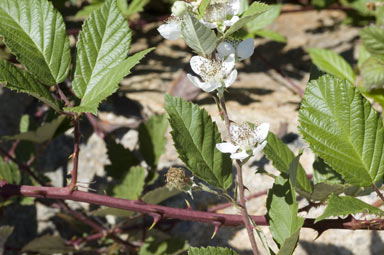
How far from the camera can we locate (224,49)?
1.11m

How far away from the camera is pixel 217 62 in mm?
1102

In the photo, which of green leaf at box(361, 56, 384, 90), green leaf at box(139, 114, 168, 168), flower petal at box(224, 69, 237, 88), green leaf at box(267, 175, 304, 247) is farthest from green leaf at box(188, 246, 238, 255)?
green leaf at box(361, 56, 384, 90)

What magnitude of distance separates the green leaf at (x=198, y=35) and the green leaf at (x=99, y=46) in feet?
1.11

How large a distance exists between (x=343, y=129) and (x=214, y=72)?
13.7 inches

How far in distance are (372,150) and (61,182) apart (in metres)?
1.28

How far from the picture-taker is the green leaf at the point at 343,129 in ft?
3.86

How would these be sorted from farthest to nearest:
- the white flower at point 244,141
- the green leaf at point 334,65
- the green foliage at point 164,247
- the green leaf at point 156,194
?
the green leaf at point 334,65
the green foliage at point 164,247
the green leaf at point 156,194
the white flower at point 244,141

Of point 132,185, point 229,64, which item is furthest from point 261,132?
point 132,185

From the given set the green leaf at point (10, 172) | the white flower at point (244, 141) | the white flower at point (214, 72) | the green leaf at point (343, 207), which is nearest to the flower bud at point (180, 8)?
the white flower at point (214, 72)

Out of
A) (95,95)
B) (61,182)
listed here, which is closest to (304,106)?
(95,95)

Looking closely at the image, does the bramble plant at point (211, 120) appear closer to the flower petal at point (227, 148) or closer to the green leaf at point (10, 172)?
the flower petal at point (227, 148)

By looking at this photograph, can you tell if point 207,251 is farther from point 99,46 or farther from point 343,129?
point 99,46

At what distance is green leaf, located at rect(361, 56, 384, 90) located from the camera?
178 cm

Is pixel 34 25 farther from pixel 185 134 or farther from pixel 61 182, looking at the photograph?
pixel 61 182
